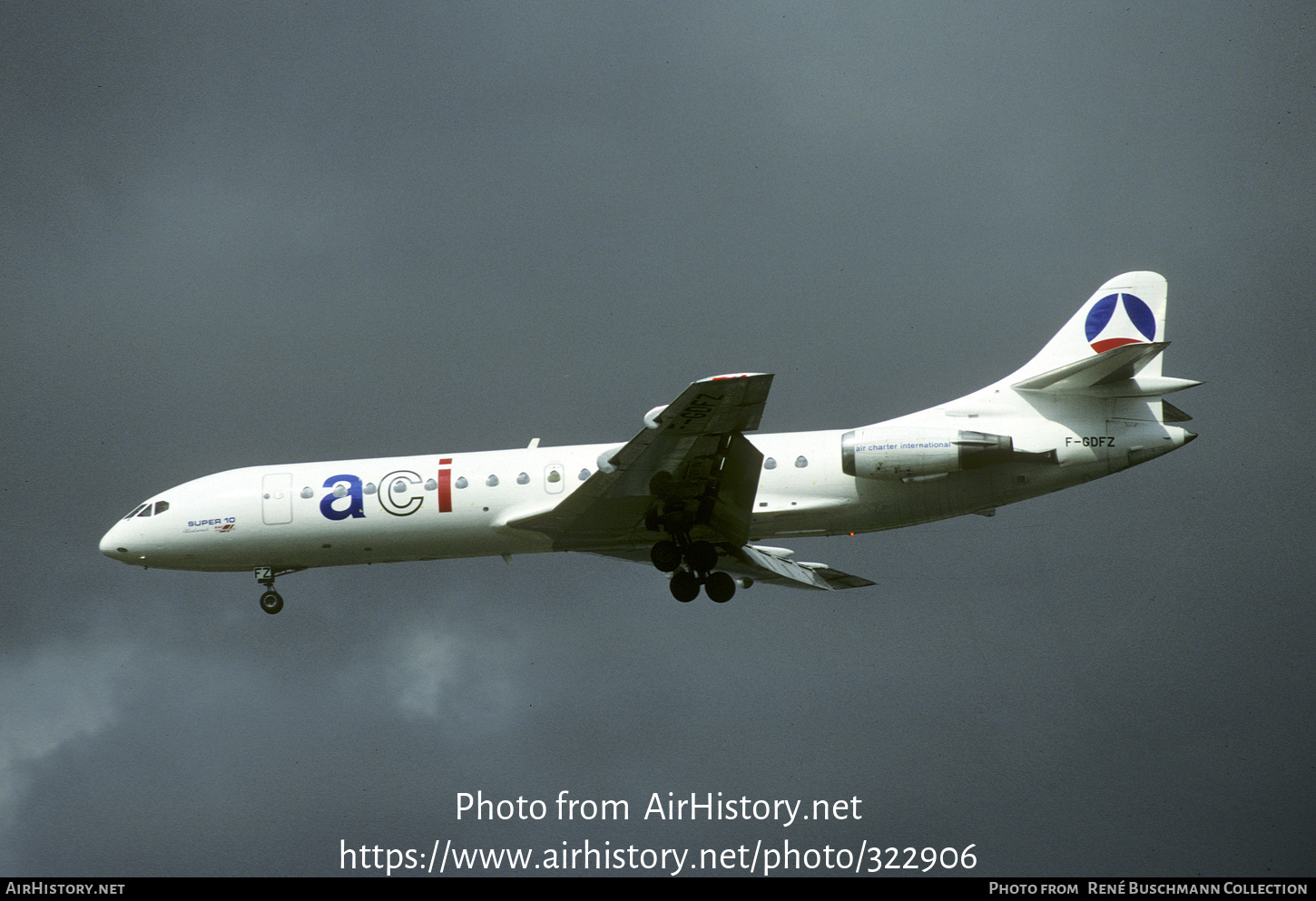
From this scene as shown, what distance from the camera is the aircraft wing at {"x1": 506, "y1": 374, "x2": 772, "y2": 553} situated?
23.7m

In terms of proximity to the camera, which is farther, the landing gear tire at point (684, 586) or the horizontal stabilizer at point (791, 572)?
the horizontal stabilizer at point (791, 572)

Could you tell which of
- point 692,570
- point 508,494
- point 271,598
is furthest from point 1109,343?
point 271,598

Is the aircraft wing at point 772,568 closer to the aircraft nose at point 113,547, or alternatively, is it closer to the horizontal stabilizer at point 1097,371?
the horizontal stabilizer at point 1097,371

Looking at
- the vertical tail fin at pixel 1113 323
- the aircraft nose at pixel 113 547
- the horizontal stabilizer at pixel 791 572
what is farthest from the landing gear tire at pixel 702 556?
the aircraft nose at pixel 113 547

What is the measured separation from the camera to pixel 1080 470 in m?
26.3

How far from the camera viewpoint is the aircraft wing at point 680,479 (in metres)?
23.7

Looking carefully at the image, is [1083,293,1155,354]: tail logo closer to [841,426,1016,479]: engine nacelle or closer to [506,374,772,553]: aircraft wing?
[841,426,1016,479]: engine nacelle

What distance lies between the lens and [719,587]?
27859 mm

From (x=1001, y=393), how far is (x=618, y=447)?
309 inches

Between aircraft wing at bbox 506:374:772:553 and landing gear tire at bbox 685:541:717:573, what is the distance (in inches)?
14.7

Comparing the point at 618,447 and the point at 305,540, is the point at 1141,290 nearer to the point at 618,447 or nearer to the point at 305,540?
the point at 618,447

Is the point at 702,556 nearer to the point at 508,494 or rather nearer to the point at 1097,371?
→ the point at 508,494

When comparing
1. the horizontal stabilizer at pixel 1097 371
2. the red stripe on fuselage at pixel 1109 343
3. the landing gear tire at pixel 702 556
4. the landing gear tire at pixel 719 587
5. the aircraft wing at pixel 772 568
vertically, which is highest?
the red stripe on fuselage at pixel 1109 343
